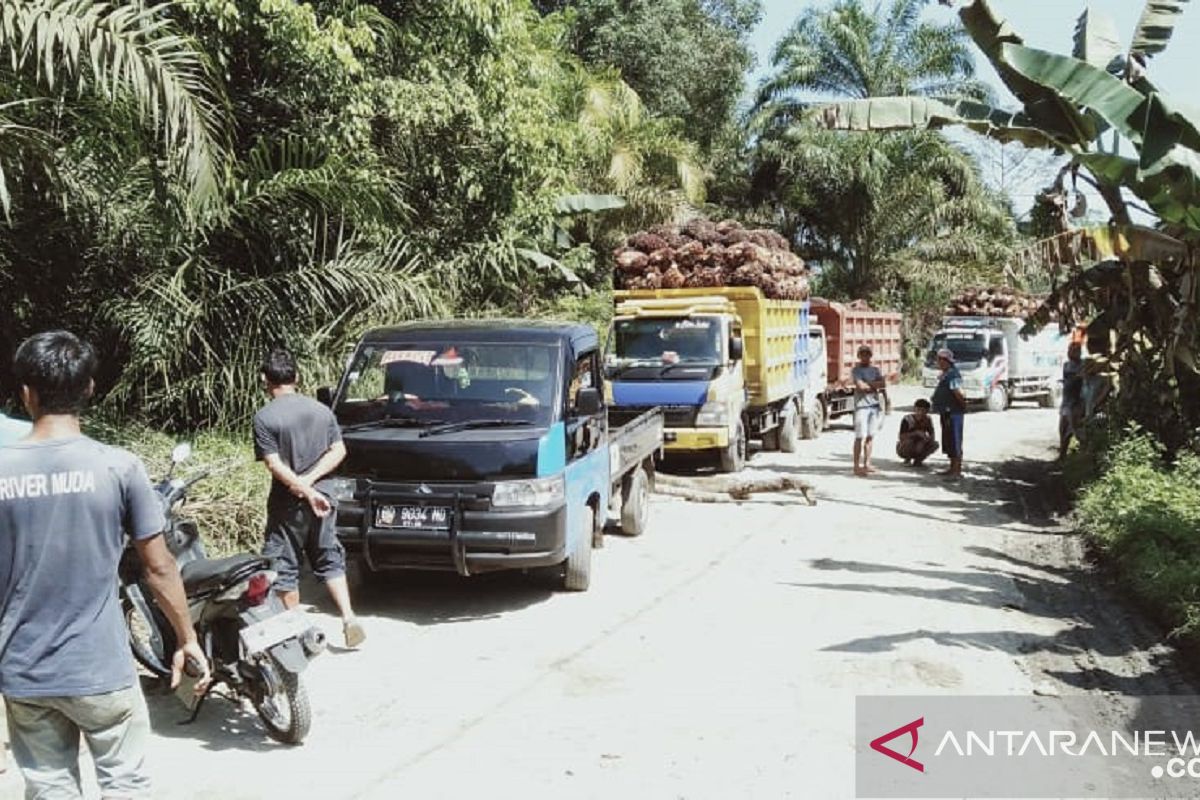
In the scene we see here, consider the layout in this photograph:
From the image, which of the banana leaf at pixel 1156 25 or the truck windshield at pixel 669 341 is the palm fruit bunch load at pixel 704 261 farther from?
the banana leaf at pixel 1156 25

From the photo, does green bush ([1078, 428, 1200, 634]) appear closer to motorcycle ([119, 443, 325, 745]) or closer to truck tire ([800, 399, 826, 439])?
motorcycle ([119, 443, 325, 745])

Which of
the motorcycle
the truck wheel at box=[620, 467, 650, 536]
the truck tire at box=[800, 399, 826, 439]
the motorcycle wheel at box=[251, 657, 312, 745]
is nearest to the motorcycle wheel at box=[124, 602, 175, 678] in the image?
the motorcycle

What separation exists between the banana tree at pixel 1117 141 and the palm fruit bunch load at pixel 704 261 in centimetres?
378

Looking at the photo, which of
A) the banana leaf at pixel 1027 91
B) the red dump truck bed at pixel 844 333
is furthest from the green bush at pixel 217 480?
the red dump truck bed at pixel 844 333

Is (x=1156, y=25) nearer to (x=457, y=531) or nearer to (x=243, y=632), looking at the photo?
(x=457, y=531)

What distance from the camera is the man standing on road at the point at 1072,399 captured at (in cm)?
1455

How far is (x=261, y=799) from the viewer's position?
448 cm

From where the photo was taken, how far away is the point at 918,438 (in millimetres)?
14984

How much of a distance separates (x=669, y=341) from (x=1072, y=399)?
5810 mm

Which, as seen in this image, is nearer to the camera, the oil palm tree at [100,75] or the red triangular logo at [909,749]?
the red triangular logo at [909,749]

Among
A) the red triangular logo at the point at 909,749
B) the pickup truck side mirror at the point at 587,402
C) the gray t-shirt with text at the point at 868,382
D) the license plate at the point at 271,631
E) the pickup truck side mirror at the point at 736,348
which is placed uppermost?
the pickup truck side mirror at the point at 736,348

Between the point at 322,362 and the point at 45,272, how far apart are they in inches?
104

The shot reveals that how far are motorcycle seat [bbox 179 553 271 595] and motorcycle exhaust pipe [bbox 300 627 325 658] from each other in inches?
15.5

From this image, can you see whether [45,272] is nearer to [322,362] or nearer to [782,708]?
[322,362]
